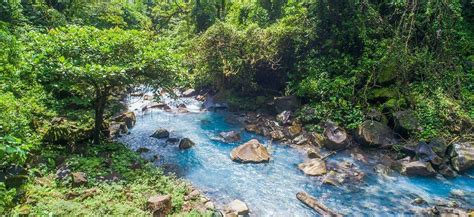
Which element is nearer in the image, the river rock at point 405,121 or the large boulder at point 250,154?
the large boulder at point 250,154

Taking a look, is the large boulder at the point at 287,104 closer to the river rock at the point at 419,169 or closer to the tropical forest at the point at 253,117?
the tropical forest at the point at 253,117

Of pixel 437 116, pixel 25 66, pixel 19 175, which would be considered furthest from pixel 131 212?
pixel 437 116

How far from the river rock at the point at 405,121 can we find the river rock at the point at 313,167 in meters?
4.52

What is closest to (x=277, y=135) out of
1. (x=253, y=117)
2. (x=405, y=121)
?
(x=253, y=117)

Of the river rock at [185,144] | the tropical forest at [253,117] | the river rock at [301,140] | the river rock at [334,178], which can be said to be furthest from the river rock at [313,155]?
the river rock at [185,144]

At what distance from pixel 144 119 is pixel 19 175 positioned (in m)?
11.0

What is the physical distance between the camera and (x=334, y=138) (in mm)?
15328

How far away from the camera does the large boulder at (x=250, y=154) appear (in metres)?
14.0

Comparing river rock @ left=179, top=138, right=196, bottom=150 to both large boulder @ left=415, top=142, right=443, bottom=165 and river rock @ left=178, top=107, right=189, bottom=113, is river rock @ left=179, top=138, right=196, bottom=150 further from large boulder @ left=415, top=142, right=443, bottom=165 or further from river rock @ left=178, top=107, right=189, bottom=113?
large boulder @ left=415, top=142, right=443, bottom=165

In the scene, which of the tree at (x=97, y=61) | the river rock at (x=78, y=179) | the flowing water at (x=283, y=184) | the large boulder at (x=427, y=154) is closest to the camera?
the river rock at (x=78, y=179)

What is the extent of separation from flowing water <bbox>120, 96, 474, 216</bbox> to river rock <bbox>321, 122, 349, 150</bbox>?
550 millimetres

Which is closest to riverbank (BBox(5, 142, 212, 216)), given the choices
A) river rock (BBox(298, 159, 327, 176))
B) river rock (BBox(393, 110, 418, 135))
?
river rock (BBox(298, 159, 327, 176))

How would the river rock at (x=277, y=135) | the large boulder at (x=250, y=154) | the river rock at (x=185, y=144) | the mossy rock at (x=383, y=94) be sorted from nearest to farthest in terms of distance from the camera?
the large boulder at (x=250, y=154) < the river rock at (x=185, y=144) < the mossy rock at (x=383, y=94) < the river rock at (x=277, y=135)

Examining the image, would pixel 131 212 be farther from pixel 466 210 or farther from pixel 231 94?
pixel 231 94
